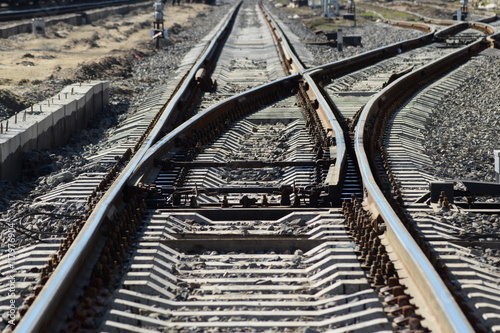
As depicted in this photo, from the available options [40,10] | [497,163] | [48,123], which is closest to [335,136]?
[497,163]

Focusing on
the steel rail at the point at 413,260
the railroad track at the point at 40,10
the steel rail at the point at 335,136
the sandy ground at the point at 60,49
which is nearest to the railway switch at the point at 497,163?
the steel rail at the point at 413,260

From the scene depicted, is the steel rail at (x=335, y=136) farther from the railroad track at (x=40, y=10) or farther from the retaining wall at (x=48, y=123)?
the railroad track at (x=40, y=10)

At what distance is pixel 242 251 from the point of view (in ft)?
20.2

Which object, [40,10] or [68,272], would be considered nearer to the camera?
[68,272]

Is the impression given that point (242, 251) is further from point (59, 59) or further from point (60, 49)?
point (60, 49)

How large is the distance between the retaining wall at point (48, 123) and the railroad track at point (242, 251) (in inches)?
47.7

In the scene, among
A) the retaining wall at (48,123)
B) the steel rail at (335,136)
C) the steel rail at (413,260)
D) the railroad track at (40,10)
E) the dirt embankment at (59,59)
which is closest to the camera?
the steel rail at (413,260)

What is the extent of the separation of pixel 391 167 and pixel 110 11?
45.7m

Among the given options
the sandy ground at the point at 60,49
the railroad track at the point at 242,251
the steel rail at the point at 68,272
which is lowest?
the sandy ground at the point at 60,49

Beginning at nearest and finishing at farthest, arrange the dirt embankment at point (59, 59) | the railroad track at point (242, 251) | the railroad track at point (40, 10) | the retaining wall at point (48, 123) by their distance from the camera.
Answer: the railroad track at point (242, 251) < the retaining wall at point (48, 123) < the dirt embankment at point (59, 59) < the railroad track at point (40, 10)

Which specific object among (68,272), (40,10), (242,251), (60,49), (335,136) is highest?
(68,272)

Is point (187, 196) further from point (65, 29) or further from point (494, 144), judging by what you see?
point (65, 29)

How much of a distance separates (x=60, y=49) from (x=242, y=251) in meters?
23.0

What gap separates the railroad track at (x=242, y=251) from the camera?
15.6 feet
